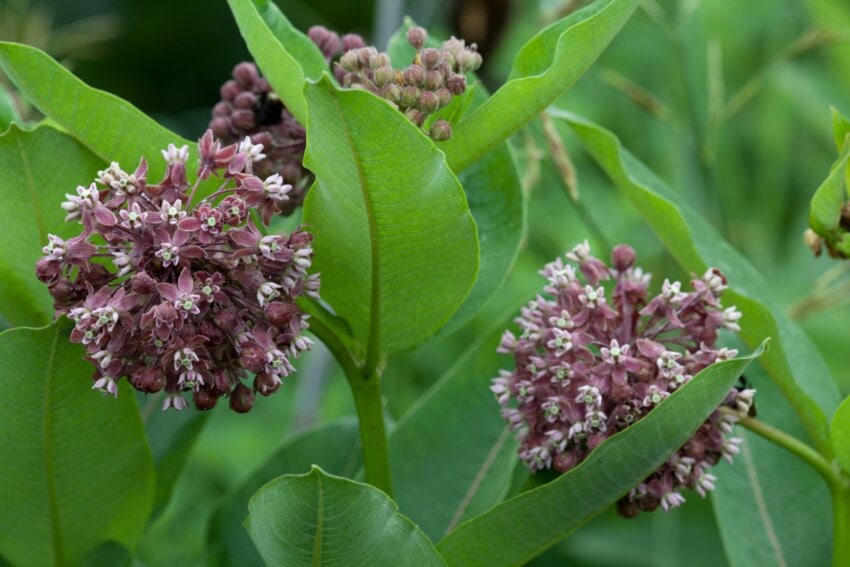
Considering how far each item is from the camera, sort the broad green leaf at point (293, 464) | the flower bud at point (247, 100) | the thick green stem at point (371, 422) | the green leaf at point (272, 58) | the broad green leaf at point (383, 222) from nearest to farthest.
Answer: the broad green leaf at point (383, 222), the green leaf at point (272, 58), the thick green stem at point (371, 422), the flower bud at point (247, 100), the broad green leaf at point (293, 464)

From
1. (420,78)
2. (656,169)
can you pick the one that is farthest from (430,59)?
(656,169)

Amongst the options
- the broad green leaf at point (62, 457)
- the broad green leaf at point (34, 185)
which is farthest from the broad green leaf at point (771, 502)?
the broad green leaf at point (34, 185)

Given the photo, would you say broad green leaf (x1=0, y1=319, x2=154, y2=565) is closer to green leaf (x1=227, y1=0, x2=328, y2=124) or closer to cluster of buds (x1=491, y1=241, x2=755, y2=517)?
green leaf (x1=227, y1=0, x2=328, y2=124)

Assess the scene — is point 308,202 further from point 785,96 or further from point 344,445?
point 785,96

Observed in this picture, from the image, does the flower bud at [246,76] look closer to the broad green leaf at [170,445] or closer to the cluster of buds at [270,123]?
the cluster of buds at [270,123]

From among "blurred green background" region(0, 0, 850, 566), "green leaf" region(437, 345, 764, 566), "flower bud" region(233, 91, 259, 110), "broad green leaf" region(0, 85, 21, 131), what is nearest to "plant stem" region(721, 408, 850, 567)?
"green leaf" region(437, 345, 764, 566)

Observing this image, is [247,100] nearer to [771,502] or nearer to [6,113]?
[6,113]

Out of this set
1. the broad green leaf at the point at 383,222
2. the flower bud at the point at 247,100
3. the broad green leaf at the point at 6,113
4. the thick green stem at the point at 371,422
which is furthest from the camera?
the broad green leaf at the point at 6,113
